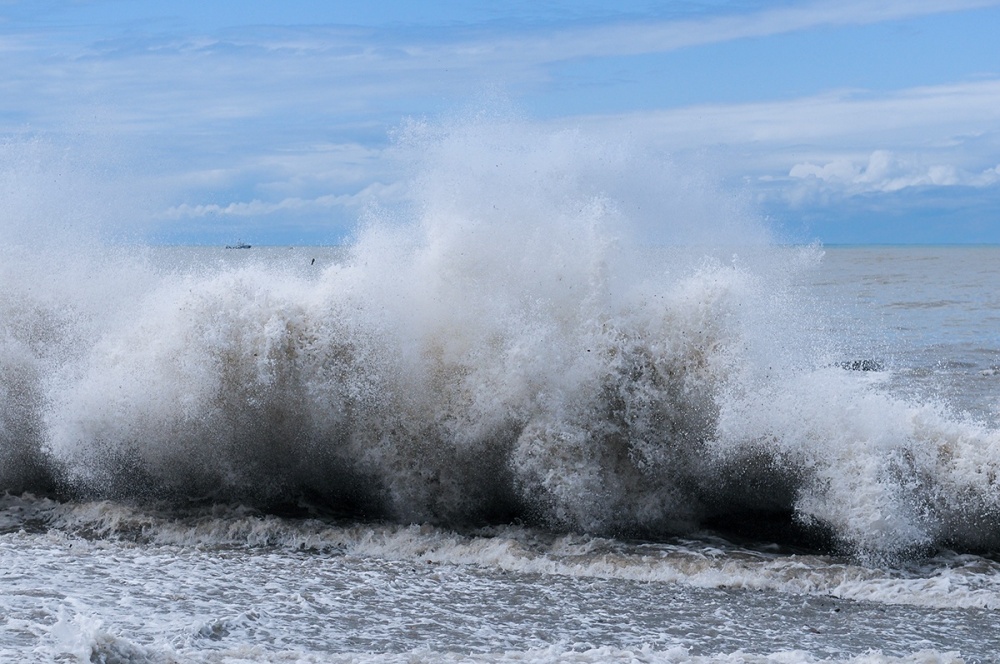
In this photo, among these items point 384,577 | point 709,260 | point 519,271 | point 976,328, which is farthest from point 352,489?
point 976,328

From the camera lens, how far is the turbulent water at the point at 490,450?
7.57 m

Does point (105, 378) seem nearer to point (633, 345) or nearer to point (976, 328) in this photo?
point (633, 345)

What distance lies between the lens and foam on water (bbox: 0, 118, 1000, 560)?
908 centimetres

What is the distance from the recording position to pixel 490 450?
31.3 ft

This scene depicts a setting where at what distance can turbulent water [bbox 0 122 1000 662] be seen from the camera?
757cm

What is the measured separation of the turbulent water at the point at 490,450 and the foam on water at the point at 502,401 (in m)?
0.02

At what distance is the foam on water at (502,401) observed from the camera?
357 inches

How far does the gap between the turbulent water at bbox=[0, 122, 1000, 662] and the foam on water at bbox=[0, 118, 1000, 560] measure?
0.02 metres

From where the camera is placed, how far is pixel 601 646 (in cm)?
630

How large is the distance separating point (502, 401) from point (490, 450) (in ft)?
1.50

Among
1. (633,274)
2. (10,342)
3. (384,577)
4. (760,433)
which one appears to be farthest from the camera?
(10,342)

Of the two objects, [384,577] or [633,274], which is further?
[633,274]

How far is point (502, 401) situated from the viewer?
9.55 m

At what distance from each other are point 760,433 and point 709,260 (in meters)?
1.94
